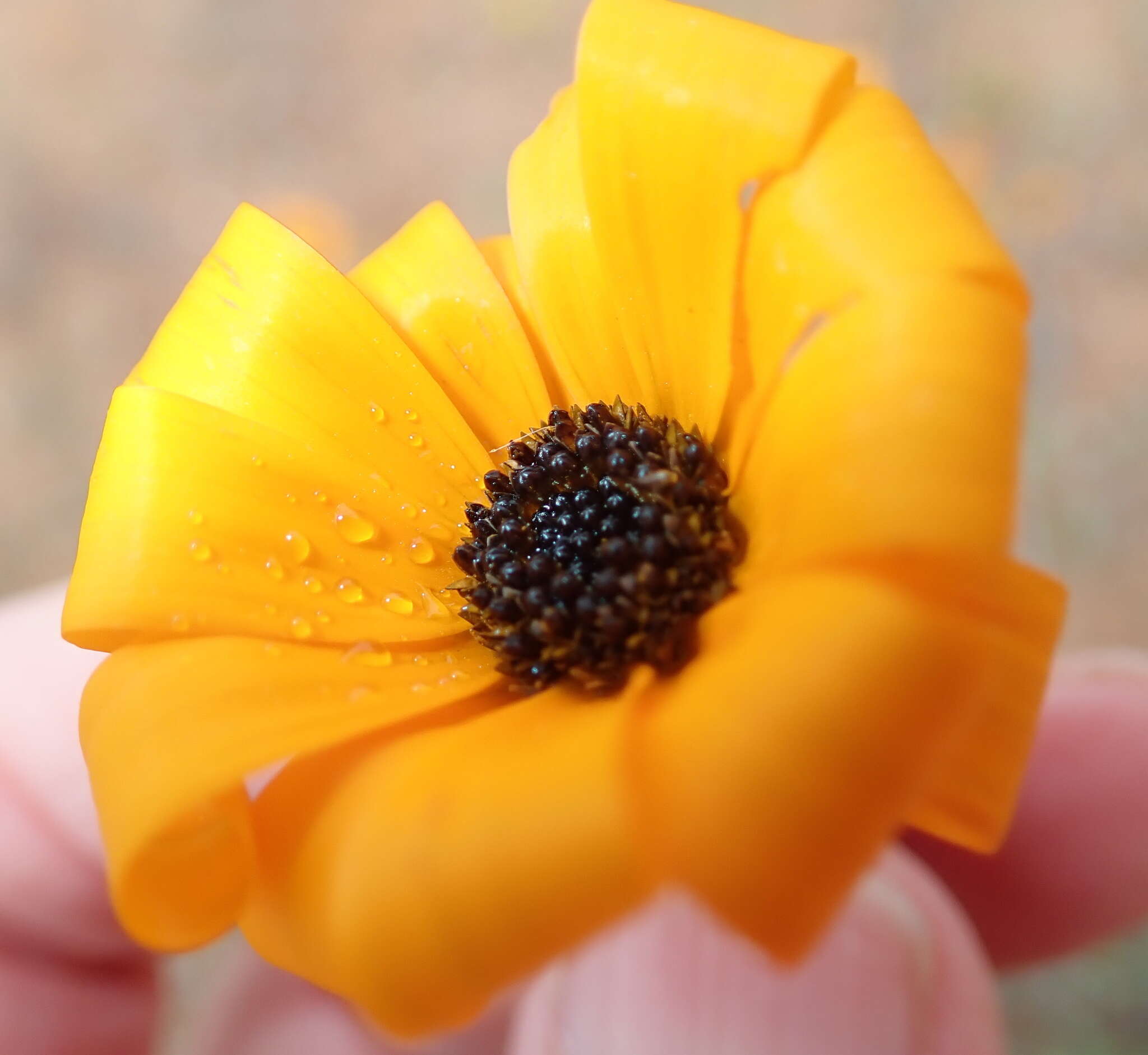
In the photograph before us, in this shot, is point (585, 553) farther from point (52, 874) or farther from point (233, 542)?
point (52, 874)

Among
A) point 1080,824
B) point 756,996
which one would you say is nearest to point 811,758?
point 756,996

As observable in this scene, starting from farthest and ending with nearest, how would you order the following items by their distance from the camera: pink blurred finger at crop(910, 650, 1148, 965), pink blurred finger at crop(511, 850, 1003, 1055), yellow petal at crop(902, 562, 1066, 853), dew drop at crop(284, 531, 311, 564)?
pink blurred finger at crop(910, 650, 1148, 965) → pink blurred finger at crop(511, 850, 1003, 1055) → dew drop at crop(284, 531, 311, 564) → yellow petal at crop(902, 562, 1066, 853)

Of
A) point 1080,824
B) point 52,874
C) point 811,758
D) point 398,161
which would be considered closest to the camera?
point 811,758

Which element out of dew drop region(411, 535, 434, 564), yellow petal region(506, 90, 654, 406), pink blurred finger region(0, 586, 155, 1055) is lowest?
pink blurred finger region(0, 586, 155, 1055)

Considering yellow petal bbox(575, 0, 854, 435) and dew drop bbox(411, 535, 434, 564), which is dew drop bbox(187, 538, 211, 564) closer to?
dew drop bbox(411, 535, 434, 564)

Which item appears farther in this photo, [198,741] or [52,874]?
[52,874]

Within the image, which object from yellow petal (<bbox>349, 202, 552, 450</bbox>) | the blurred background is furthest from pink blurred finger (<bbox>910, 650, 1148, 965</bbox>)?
yellow petal (<bbox>349, 202, 552, 450</bbox>)
